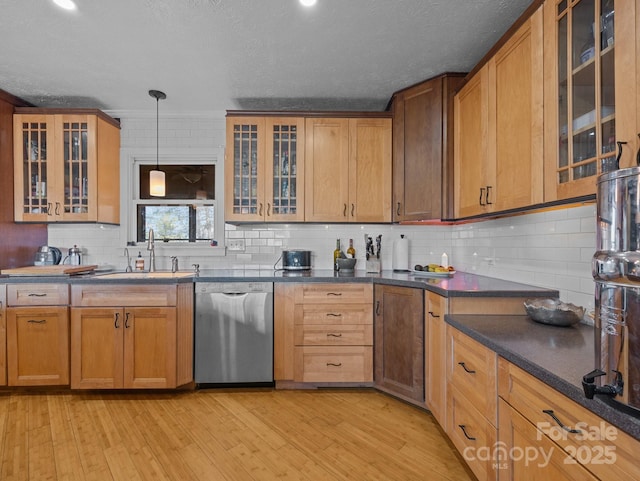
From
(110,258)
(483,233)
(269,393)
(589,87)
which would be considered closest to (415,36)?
(589,87)

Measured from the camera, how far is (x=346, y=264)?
276 cm

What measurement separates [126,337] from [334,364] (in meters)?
1.65

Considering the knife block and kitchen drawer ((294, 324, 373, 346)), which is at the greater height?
the knife block

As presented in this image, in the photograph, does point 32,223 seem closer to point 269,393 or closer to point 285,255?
point 285,255

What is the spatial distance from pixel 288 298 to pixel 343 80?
1871mm

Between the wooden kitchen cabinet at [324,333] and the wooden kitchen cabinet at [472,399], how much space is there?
82 cm

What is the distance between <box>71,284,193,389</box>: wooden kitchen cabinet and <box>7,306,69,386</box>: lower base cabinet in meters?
0.10

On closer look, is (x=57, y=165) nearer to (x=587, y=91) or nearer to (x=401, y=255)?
(x=401, y=255)

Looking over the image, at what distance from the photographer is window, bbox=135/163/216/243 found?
10.3ft

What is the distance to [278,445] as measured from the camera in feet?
6.02

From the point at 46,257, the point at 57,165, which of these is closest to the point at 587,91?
the point at 57,165

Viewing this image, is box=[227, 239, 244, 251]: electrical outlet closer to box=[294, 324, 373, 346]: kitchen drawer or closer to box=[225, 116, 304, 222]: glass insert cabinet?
box=[225, 116, 304, 222]: glass insert cabinet

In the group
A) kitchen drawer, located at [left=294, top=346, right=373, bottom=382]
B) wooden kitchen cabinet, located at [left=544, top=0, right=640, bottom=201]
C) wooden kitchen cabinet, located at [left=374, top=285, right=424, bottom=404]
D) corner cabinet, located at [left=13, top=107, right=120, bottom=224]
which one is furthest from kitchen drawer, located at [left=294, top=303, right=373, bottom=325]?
corner cabinet, located at [left=13, top=107, right=120, bottom=224]

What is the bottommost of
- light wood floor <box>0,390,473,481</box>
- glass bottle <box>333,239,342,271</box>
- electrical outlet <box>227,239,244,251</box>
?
light wood floor <box>0,390,473,481</box>
